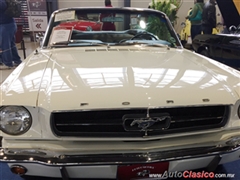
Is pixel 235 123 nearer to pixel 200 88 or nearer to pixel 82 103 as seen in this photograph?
pixel 200 88

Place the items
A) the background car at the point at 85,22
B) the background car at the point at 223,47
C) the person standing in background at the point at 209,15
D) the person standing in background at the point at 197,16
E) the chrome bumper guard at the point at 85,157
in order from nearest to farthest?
the chrome bumper guard at the point at 85,157
the background car at the point at 85,22
the background car at the point at 223,47
the person standing in background at the point at 209,15
the person standing in background at the point at 197,16

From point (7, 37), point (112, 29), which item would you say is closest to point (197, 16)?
point (112, 29)

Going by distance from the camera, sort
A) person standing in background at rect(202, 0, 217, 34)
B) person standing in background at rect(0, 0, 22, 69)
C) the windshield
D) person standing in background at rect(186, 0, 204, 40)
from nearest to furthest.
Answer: the windshield < person standing in background at rect(0, 0, 22, 69) < person standing in background at rect(202, 0, 217, 34) < person standing in background at rect(186, 0, 204, 40)

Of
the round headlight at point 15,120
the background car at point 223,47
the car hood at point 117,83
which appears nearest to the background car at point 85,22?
the car hood at point 117,83

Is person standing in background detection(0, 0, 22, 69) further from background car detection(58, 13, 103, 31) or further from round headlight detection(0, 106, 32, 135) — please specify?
round headlight detection(0, 106, 32, 135)

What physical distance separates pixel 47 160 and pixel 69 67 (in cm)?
72

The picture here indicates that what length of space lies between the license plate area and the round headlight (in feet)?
1.88

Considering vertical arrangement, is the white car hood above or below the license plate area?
above

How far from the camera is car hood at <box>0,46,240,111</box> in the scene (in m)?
1.39

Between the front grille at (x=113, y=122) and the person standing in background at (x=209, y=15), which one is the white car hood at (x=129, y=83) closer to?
the front grille at (x=113, y=122)

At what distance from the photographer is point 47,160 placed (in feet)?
4.54

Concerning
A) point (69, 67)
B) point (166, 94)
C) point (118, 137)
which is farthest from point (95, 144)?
point (69, 67)

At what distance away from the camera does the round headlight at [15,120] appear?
141 cm

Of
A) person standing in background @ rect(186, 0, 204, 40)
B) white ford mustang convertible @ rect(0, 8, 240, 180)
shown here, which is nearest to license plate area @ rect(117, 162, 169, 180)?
white ford mustang convertible @ rect(0, 8, 240, 180)
